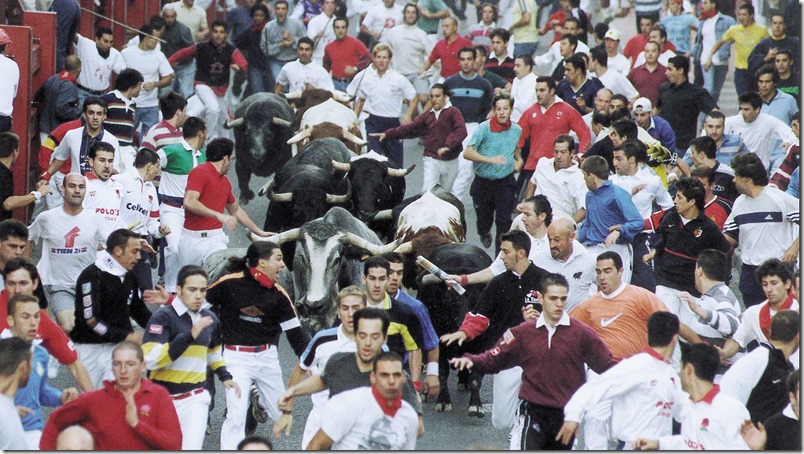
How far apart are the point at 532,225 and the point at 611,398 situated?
3105mm

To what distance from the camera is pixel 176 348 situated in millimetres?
8727

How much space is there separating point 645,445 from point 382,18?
15.8 m

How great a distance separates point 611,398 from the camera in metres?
8.09

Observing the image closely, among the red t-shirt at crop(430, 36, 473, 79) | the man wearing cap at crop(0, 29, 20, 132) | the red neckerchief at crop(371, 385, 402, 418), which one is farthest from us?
the red t-shirt at crop(430, 36, 473, 79)

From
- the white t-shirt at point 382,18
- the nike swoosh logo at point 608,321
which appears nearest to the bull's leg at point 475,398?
the nike swoosh logo at point 608,321

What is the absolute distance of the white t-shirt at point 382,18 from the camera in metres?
22.8

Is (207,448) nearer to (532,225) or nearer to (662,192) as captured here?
(532,225)

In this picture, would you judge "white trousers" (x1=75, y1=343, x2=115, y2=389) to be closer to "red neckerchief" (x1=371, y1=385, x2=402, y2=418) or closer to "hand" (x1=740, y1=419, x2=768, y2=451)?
"red neckerchief" (x1=371, y1=385, x2=402, y2=418)

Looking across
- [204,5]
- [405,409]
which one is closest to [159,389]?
[405,409]

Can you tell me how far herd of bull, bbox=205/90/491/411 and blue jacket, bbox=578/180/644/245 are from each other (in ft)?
3.27

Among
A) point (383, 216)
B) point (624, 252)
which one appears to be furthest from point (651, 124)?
point (624, 252)

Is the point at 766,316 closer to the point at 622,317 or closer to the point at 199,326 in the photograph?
the point at 622,317

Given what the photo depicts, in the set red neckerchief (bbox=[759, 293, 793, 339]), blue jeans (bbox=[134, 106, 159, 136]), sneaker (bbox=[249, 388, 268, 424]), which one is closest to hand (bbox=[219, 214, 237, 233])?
sneaker (bbox=[249, 388, 268, 424])

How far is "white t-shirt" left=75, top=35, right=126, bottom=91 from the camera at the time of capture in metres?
17.2
